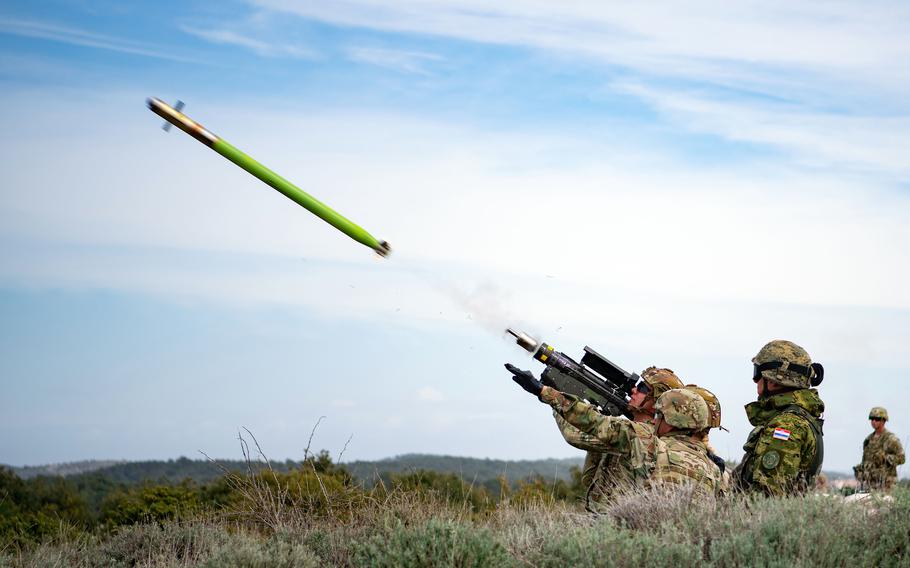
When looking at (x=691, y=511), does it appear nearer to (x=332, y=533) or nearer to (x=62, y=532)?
(x=332, y=533)

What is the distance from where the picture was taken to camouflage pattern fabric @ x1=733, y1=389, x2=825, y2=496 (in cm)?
1054

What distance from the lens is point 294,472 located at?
21391mm

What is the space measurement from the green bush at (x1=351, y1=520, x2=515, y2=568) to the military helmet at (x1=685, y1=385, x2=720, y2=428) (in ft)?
9.59

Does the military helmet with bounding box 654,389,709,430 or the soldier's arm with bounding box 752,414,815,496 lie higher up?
the military helmet with bounding box 654,389,709,430

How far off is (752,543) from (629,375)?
3.82m

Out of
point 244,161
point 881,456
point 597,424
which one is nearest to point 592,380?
point 597,424

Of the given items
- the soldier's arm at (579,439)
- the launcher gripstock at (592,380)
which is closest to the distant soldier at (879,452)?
the launcher gripstock at (592,380)

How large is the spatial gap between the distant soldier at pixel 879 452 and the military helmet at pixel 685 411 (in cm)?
1236

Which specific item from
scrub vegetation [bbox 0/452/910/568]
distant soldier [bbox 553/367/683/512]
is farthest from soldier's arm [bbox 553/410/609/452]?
scrub vegetation [bbox 0/452/910/568]

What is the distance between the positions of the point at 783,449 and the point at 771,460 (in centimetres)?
18

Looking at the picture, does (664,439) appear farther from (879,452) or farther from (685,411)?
(879,452)

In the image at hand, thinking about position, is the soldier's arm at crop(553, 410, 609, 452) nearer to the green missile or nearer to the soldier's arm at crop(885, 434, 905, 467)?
the green missile

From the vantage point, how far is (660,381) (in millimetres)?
12266

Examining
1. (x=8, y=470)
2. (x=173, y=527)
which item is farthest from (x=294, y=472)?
(x=8, y=470)
